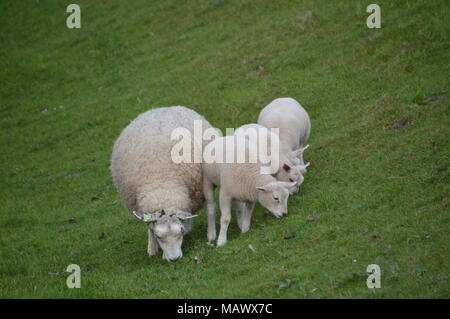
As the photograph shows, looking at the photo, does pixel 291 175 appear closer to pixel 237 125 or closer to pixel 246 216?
pixel 246 216

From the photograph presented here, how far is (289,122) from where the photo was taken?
1384cm

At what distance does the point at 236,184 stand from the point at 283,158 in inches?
57.1

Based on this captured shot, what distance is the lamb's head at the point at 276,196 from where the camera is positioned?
36.2 feet

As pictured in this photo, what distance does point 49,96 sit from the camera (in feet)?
80.5

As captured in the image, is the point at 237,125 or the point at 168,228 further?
the point at 237,125

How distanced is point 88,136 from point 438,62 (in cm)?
1046

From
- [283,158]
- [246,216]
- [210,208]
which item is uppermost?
[283,158]

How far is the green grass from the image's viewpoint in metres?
9.45

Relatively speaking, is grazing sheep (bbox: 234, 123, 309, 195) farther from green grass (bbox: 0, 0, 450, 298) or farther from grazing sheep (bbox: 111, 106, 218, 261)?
grazing sheep (bbox: 111, 106, 218, 261)

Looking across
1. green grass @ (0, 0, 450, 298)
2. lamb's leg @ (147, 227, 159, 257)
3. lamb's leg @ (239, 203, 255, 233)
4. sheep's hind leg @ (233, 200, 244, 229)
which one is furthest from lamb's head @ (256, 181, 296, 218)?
lamb's leg @ (147, 227, 159, 257)

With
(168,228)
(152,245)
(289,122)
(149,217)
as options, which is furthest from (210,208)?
(289,122)

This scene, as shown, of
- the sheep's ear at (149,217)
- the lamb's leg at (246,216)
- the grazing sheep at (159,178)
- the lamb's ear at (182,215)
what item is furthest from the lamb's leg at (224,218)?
the sheep's ear at (149,217)

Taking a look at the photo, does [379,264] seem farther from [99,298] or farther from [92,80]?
[92,80]
